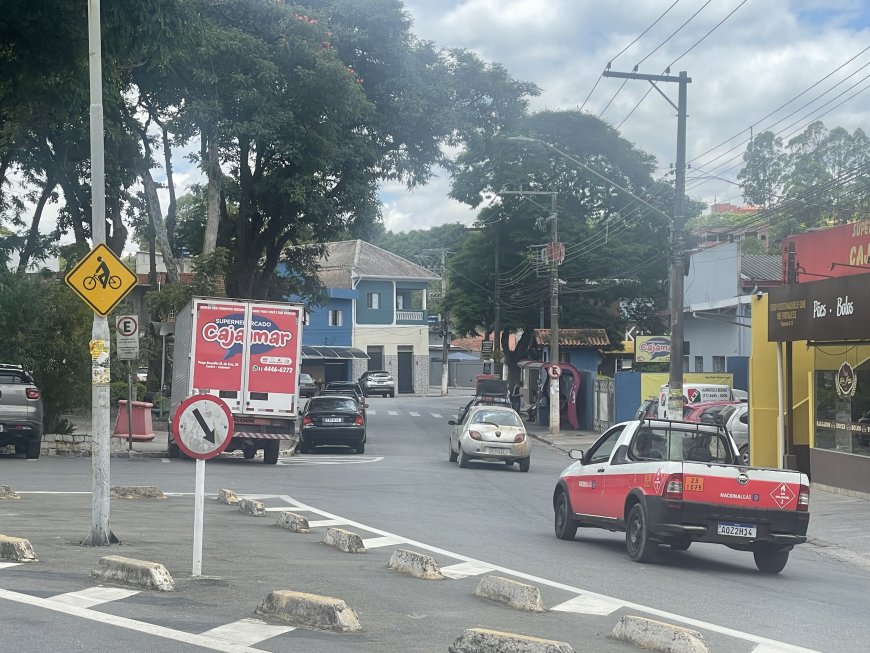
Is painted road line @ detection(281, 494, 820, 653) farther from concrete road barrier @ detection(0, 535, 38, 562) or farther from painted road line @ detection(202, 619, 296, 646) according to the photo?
concrete road barrier @ detection(0, 535, 38, 562)

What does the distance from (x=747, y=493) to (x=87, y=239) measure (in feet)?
109

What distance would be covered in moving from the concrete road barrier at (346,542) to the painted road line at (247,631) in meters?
4.44

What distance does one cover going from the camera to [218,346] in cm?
2505

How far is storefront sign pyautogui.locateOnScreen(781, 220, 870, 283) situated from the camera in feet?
84.5

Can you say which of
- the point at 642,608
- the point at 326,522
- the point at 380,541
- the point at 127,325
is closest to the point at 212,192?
the point at 127,325

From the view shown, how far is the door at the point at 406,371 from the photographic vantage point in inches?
3312

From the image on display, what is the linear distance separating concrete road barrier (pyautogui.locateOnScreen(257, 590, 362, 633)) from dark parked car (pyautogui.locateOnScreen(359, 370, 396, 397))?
68569mm

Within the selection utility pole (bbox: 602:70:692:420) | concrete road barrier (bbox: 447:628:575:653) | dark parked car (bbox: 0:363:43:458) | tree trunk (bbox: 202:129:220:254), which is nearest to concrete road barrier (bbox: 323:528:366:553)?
concrete road barrier (bbox: 447:628:575:653)

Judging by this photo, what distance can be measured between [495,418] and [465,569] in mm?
15471

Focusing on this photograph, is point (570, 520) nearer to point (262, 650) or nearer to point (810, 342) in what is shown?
point (262, 650)

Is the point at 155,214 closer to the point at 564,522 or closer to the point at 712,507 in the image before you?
the point at 564,522

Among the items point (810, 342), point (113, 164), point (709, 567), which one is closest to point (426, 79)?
point (113, 164)

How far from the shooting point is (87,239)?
41188 millimetres

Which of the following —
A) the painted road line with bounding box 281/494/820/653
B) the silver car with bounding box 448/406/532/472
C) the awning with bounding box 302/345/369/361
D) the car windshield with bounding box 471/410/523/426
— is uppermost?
the awning with bounding box 302/345/369/361
